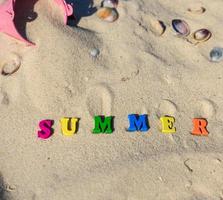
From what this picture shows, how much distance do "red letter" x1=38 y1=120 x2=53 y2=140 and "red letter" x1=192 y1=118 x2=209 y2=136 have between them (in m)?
0.79

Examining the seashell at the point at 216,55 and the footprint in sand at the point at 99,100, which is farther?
the seashell at the point at 216,55

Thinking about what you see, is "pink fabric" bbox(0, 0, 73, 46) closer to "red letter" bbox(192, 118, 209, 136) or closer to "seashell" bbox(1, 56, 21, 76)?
"seashell" bbox(1, 56, 21, 76)

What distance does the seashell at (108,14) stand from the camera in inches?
113

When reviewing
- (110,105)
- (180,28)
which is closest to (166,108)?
(110,105)

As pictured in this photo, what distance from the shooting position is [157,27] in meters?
2.88

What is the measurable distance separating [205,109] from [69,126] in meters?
0.79

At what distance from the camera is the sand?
2.29m

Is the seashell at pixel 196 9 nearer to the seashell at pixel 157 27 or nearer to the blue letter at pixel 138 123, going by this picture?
the seashell at pixel 157 27

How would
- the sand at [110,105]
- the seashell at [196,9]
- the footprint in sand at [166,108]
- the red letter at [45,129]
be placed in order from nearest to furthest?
the sand at [110,105] → the red letter at [45,129] → the footprint in sand at [166,108] → the seashell at [196,9]

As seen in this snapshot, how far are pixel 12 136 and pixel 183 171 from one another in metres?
0.93

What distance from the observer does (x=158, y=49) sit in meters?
2.79

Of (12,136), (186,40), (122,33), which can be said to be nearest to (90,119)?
(12,136)

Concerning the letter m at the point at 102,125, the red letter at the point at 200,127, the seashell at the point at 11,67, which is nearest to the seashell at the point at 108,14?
the seashell at the point at 11,67

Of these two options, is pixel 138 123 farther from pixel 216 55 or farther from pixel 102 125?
pixel 216 55
